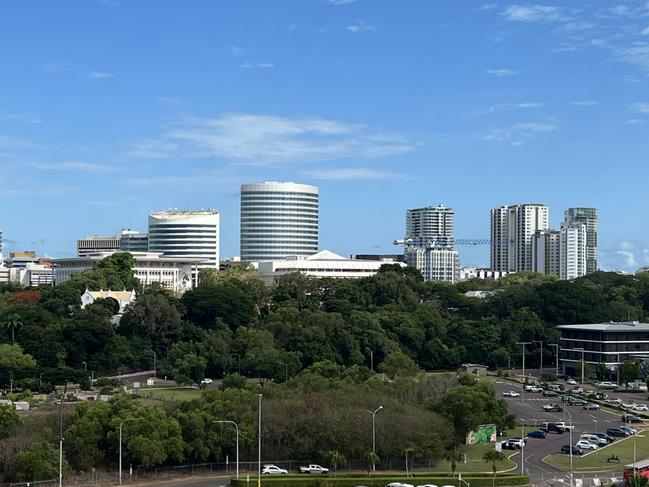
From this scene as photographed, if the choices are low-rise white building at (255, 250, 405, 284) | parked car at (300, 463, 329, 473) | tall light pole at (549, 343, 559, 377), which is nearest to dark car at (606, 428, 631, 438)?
parked car at (300, 463, 329, 473)

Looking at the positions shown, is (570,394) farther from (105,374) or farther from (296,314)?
(105,374)

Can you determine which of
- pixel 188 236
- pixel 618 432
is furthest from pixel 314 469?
pixel 188 236

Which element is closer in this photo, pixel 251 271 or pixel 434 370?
pixel 434 370

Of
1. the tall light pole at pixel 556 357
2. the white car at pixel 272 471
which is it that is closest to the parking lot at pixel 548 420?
the tall light pole at pixel 556 357

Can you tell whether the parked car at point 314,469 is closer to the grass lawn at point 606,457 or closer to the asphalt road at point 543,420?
the asphalt road at point 543,420

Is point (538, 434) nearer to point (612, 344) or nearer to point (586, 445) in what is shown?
point (586, 445)

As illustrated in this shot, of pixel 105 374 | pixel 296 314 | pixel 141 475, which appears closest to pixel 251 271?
pixel 296 314
